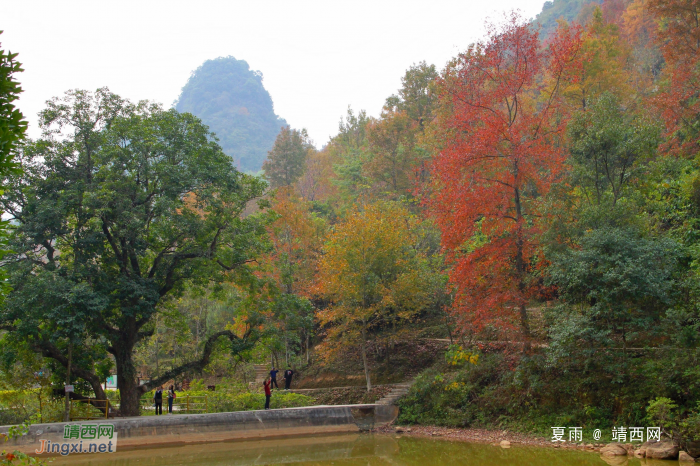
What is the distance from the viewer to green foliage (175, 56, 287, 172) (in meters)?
137

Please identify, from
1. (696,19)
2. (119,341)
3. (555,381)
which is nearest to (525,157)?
(555,381)

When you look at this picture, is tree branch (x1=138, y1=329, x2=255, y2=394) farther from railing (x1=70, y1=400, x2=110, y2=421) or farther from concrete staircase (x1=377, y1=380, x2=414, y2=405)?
concrete staircase (x1=377, y1=380, x2=414, y2=405)

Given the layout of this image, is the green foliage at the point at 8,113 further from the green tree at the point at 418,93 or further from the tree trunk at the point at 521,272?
the green tree at the point at 418,93

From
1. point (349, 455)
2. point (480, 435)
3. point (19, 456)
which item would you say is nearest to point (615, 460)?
point (480, 435)

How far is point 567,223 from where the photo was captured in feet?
48.3

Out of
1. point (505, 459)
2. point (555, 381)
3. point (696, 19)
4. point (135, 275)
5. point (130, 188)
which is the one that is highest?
point (696, 19)

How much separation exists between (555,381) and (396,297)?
7.46 m

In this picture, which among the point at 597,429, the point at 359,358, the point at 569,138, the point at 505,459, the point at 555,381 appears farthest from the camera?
the point at 359,358

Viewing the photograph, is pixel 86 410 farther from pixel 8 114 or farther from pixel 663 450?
pixel 663 450

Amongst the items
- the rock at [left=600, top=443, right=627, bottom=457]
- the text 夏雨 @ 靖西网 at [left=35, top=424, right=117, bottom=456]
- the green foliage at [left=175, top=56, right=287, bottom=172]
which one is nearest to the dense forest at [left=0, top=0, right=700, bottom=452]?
the rock at [left=600, top=443, right=627, bottom=457]

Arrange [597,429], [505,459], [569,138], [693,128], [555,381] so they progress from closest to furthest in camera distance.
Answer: [505,459]
[597,429]
[555,381]
[569,138]
[693,128]

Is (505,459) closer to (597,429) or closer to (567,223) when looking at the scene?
(597,429)

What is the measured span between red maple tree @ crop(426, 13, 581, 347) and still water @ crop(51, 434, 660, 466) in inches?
162

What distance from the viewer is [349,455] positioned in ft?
45.0
